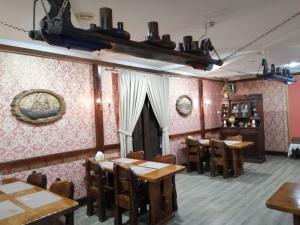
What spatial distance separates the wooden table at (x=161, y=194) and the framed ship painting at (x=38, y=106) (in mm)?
1243

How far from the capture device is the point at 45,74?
3652 millimetres

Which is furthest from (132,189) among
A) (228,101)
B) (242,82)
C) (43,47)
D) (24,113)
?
(242,82)

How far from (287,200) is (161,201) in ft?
5.79

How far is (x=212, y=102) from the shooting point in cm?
754

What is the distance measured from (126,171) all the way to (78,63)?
2.18 meters

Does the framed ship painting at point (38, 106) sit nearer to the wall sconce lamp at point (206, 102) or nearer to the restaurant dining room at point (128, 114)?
the restaurant dining room at point (128, 114)

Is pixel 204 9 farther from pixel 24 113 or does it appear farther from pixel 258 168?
pixel 258 168

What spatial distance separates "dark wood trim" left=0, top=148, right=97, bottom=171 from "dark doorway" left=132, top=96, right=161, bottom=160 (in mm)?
1166

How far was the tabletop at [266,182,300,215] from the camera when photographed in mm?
1662

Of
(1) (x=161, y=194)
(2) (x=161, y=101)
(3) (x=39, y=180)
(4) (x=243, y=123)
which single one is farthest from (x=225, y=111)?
(3) (x=39, y=180)

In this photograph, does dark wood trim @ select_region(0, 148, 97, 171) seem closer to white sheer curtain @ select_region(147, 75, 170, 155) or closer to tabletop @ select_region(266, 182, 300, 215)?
white sheer curtain @ select_region(147, 75, 170, 155)

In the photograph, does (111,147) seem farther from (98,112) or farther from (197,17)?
(197,17)

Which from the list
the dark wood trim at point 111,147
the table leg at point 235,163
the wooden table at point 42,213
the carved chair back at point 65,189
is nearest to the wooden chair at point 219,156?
the table leg at point 235,163

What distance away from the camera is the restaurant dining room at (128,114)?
6.64 ft
